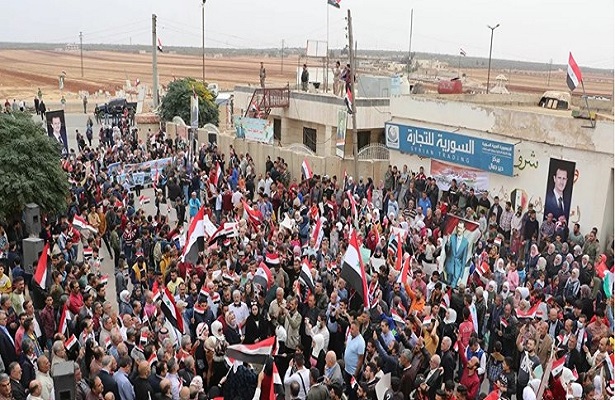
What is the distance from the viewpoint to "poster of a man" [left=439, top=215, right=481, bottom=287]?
40.4 ft

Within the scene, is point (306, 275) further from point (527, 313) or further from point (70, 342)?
point (70, 342)

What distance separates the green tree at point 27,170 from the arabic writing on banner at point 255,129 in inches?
385

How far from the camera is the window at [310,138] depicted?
29.0 metres

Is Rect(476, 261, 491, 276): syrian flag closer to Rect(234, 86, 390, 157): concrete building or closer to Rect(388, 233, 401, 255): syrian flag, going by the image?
Rect(388, 233, 401, 255): syrian flag

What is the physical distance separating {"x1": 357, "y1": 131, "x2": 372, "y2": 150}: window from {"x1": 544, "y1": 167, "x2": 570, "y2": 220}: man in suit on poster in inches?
428

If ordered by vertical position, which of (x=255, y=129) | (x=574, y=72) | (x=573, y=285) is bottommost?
(x=573, y=285)

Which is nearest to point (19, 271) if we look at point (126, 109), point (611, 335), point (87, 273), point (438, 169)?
point (87, 273)

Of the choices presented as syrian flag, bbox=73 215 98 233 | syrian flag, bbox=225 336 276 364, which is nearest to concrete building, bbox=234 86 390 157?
syrian flag, bbox=73 215 98 233

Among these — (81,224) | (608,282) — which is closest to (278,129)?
(81,224)

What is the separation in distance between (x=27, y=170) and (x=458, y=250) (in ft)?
30.9

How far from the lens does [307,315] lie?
9680 millimetres

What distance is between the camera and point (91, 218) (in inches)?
573

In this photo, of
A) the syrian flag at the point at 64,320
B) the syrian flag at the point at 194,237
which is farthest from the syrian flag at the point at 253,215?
the syrian flag at the point at 64,320

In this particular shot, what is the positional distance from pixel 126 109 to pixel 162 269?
2839 cm
